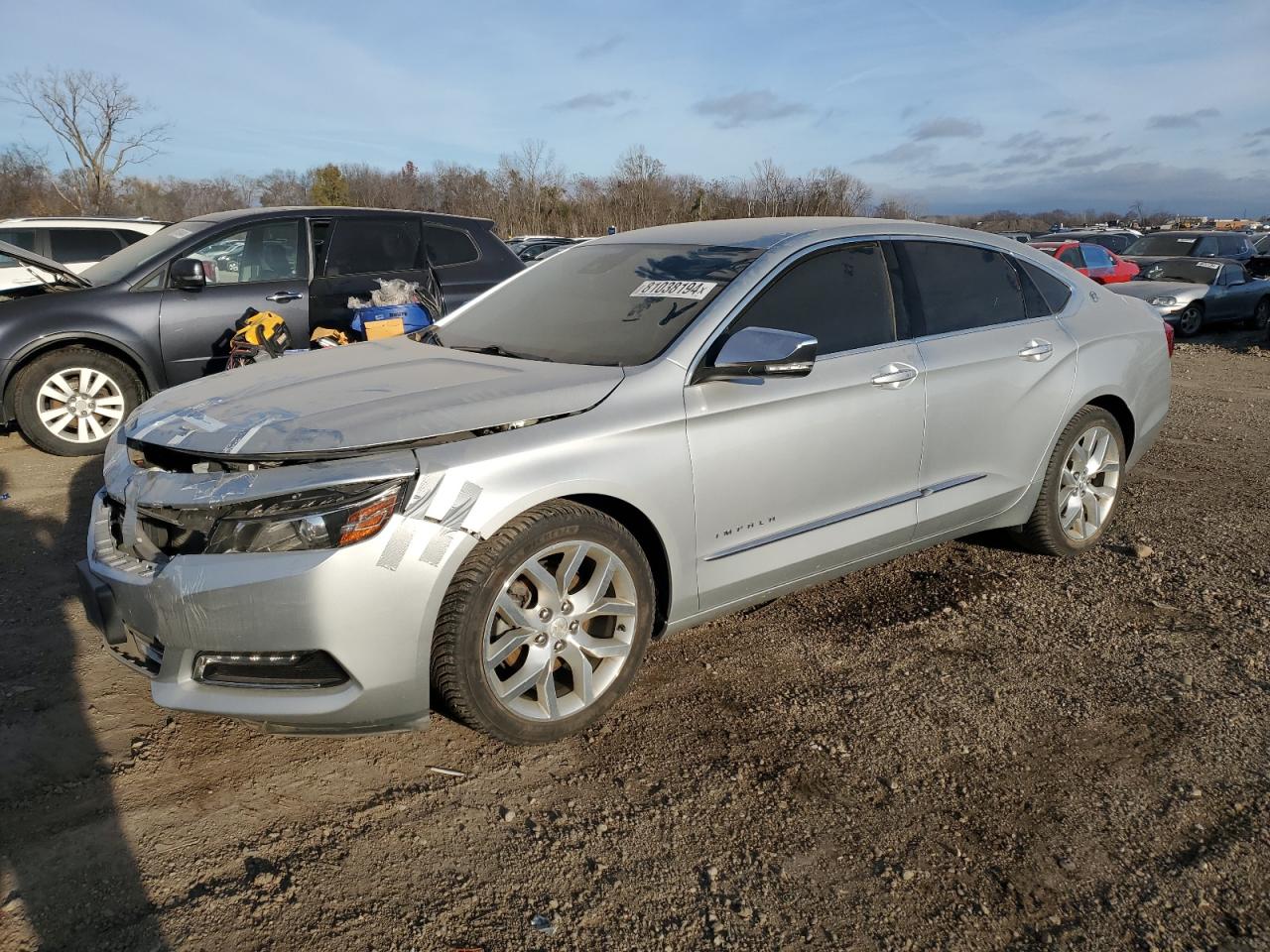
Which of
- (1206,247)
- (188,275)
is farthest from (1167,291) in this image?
(188,275)

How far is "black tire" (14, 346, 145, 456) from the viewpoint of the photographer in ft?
20.9

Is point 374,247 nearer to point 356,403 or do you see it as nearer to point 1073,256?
point 356,403

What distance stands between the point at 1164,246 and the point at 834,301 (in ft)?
57.9

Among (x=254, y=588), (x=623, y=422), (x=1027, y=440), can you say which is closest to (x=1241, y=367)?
(x=1027, y=440)

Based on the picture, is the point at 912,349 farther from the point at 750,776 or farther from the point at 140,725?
the point at 140,725

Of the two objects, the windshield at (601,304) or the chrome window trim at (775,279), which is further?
the windshield at (601,304)

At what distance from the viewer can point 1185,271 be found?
15.8 m

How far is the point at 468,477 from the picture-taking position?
2637mm

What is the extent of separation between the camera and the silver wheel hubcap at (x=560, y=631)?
2.79m

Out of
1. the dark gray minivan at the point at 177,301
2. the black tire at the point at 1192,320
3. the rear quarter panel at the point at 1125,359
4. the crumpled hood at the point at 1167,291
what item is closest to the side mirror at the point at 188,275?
the dark gray minivan at the point at 177,301

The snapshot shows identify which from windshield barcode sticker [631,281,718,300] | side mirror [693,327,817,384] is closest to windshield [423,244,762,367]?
windshield barcode sticker [631,281,718,300]

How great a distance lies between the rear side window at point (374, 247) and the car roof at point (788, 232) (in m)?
3.37

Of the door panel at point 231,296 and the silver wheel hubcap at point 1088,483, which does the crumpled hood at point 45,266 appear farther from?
the silver wheel hubcap at point 1088,483

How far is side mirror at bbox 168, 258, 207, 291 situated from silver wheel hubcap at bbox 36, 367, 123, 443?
839 millimetres
